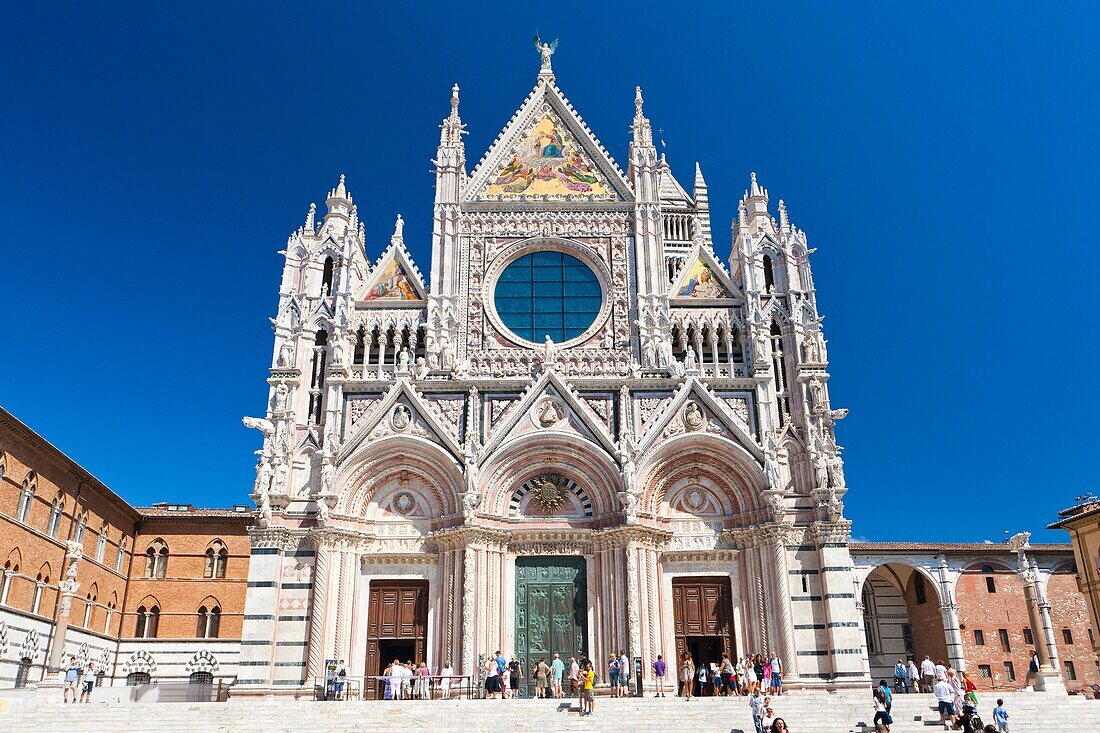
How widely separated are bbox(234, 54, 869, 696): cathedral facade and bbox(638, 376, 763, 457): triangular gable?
0.09 m

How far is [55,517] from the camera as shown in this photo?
102 ft

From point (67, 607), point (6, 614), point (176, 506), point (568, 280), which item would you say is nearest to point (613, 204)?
point (568, 280)

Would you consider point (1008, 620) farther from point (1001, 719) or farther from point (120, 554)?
point (120, 554)

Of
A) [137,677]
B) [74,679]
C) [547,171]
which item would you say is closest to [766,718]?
[74,679]

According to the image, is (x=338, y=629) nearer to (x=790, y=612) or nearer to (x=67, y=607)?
(x=67, y=607)

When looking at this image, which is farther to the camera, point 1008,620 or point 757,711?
point 1008,620

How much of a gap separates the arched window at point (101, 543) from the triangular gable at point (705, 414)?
74.4ft

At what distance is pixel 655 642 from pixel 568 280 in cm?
1212

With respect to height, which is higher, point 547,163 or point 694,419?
point 547,163

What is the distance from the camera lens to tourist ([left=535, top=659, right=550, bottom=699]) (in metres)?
22.6

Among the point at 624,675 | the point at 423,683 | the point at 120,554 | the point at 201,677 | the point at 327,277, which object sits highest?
the point at 327,277

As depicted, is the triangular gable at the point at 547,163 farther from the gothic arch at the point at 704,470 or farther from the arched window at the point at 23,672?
the arched window at the point at 23,672

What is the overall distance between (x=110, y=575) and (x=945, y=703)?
102 ft

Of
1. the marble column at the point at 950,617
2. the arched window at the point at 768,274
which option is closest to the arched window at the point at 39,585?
the arched window at the point at 768,274
